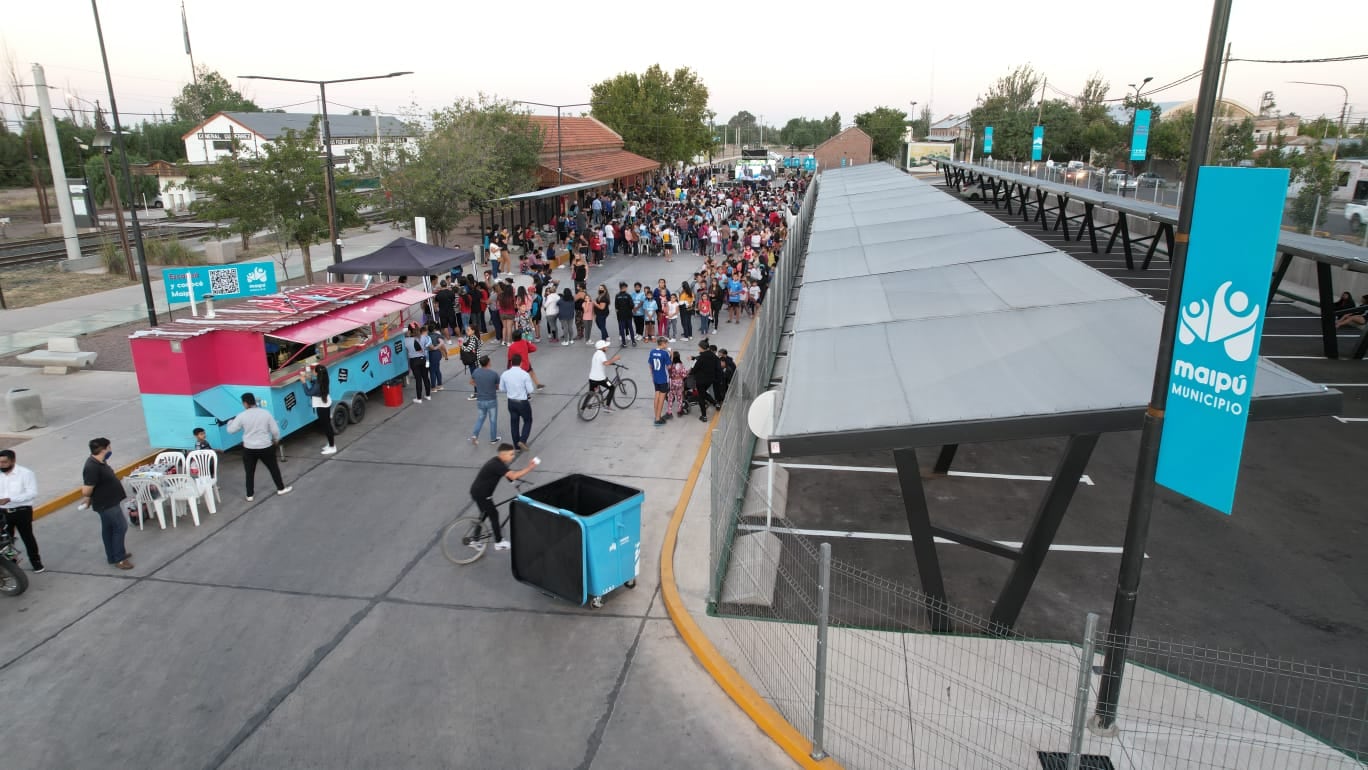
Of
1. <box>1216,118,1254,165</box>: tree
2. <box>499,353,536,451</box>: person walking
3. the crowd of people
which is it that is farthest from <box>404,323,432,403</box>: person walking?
<box>1216,118,1254,165</box>: tree

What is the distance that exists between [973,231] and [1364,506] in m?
7.44

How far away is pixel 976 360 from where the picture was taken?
740 cm

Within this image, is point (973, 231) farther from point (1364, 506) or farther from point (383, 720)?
point (383, 720)

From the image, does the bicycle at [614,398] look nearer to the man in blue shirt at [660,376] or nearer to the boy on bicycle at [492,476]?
the man in blue shirt at [660,376]

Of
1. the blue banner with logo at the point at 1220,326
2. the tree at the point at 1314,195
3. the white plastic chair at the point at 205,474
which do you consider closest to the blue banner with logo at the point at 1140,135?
the tree at the point at 1314,195

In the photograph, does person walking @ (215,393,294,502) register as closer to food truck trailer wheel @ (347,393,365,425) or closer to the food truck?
the food truck

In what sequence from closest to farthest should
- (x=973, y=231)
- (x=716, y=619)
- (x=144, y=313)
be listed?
(x=716, y=619) < (x=973, y=231) < (x=144, y=313)

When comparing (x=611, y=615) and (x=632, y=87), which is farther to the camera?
(x=632, y=87)

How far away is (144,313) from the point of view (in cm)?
2308

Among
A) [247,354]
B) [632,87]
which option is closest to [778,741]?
A: [247,354]

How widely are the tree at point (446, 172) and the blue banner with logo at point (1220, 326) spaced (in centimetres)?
2671

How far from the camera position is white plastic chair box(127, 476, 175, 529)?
33.0 ft

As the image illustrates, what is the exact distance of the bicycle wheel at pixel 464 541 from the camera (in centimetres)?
912

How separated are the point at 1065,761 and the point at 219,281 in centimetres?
1504
